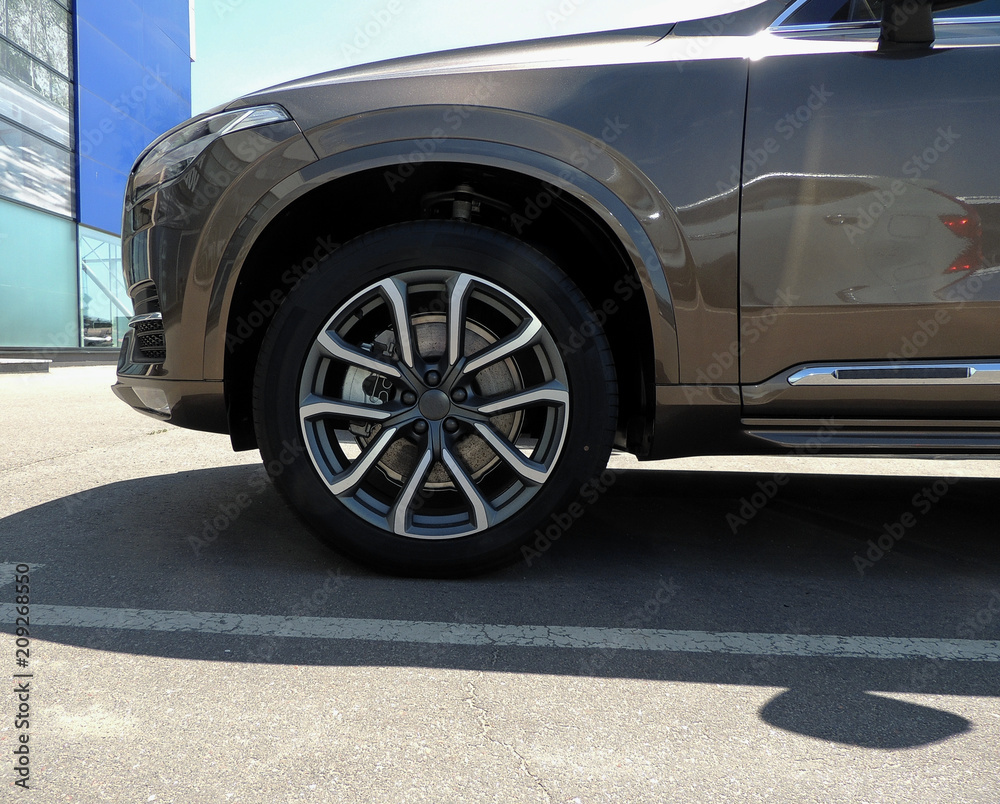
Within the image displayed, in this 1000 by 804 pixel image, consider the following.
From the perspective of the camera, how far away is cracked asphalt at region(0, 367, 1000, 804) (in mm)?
1188

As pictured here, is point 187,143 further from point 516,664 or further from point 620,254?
point 516,664

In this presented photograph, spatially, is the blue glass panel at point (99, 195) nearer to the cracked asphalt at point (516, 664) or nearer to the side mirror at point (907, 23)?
the cracked asphalt at point (516, 664)

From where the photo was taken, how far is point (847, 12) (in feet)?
6.86

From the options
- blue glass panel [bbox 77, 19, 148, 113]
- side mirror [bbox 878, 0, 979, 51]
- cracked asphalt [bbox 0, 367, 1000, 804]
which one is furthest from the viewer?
blue glass panel [bbox 77, 19, 148, 113]

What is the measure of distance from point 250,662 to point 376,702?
1.04 ft

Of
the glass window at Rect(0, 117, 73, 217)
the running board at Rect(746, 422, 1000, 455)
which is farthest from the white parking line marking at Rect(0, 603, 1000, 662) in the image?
the glass window at Rect(0, 117, 73, 217)

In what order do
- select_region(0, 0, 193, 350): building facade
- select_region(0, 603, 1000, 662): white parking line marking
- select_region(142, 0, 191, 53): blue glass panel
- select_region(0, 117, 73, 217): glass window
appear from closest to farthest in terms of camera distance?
select_region(0, 603, 1000, 662): white parking line marking < select_region(0, 117, 73, 217): glass window < select_region(0, 0, 193, 350): building facade < select_region(142, 0, 191, 53): blue glass panel

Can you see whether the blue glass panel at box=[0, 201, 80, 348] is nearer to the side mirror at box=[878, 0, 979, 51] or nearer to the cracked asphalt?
the cracked asphalt

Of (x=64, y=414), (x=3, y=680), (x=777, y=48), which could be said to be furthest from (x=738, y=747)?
(x=64, y=414)

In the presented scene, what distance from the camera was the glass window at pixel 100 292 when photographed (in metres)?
16.7

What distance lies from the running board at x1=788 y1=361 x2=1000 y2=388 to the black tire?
1.80ft

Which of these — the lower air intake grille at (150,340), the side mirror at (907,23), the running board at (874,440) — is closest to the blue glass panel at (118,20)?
the lower air intake grille at (150,340)

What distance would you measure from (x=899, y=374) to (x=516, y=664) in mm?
1240

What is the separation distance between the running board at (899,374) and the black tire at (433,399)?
549mm
